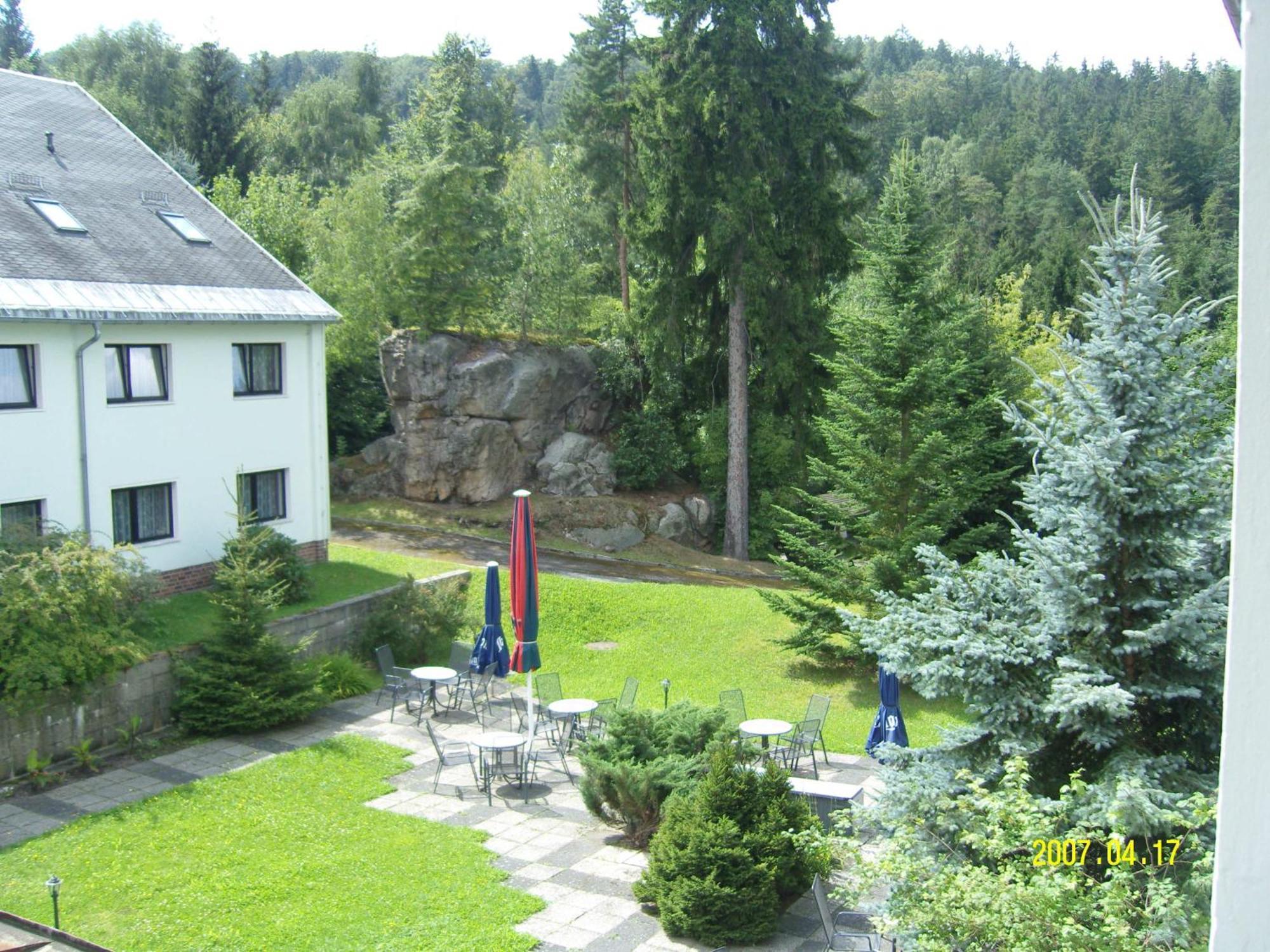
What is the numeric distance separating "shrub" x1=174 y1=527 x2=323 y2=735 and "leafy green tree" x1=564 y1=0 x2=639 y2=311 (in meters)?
21.2

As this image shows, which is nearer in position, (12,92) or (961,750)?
(961,750)

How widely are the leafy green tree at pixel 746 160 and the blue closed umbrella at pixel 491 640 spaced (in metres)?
15.5

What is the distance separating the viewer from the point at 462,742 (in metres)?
16.4

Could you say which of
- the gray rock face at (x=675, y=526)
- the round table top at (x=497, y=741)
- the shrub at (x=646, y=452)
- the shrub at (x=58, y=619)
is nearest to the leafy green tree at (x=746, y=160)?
the gray rock face at (x=675, y=526)

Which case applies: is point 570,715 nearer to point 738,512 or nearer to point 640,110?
point 738,512

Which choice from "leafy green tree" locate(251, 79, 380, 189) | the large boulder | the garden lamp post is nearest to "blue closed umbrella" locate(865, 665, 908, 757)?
the garden lamp post

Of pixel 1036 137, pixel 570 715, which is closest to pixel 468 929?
pixel 570 715

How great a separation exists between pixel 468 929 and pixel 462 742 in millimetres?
5502

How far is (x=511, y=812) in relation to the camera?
14.7 meters

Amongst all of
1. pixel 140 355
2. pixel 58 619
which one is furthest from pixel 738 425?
pixel 58 619

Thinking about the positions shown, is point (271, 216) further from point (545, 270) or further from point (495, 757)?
point (495, 757)

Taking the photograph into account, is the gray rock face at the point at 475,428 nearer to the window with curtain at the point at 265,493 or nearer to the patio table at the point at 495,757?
the window with curtain at the point at 265,493

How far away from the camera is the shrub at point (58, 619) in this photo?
49.3 ft

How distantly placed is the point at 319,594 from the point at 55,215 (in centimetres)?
875
